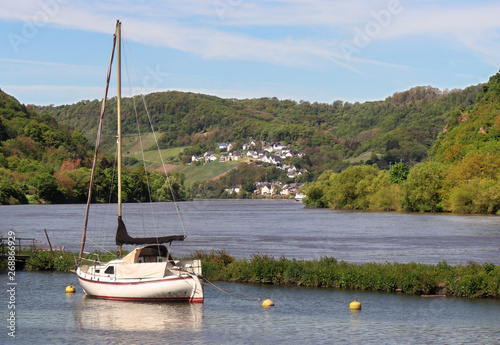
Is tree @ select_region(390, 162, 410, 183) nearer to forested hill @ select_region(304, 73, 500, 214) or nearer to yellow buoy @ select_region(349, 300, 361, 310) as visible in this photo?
forested hill @ select_region(304, 73, 500, 214)

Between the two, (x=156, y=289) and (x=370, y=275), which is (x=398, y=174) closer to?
(x=370, y=275)

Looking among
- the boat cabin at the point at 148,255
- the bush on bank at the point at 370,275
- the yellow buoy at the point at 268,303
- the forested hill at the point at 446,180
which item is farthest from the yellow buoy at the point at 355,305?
the forested hill at the point at 446,180

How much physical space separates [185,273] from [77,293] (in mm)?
9732

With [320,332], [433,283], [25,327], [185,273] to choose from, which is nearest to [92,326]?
[25,327]

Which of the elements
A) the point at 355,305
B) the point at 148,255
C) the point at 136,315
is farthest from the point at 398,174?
the point at 136,315

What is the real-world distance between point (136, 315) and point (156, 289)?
191 centimetres

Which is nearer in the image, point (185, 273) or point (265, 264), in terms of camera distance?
point (185, 273)

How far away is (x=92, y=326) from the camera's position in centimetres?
3077

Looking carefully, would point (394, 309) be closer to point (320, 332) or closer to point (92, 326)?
point (320, 332)

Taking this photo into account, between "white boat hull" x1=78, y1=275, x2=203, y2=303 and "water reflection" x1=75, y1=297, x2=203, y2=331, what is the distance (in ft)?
1.24

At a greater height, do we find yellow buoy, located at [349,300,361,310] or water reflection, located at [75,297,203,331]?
yellow buoy, located at [349,300,361,310]

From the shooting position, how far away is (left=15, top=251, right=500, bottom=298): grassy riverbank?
3381cm

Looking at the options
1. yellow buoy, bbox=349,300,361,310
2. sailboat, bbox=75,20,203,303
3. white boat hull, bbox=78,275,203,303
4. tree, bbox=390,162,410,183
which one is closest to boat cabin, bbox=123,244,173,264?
sailboat, bbox=75,20,203,303

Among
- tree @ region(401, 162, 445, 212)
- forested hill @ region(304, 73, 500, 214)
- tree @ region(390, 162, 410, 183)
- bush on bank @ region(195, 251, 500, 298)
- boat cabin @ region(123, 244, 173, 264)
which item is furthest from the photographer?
tree @ region(390, 162, 410, 183)
